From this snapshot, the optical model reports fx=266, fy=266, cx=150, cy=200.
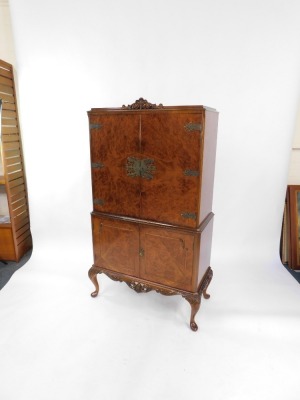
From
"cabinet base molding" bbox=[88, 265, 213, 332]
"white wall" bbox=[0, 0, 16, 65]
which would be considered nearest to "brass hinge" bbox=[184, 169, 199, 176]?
"cabinet base molding" bbox=[88, 265, 213, 332]

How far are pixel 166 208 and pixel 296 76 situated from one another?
5.56 feet

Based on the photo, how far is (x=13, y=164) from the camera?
2838 mm

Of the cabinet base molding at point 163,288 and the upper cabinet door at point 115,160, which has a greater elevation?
the upper cabinet door at point 115,160

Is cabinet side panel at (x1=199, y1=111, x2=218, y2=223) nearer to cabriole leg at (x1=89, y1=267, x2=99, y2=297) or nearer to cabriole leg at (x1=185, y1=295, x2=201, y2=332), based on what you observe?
cabriole leg at (x1=185, y1=295, x2=201, y2=332)

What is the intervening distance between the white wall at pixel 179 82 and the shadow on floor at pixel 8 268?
762mm

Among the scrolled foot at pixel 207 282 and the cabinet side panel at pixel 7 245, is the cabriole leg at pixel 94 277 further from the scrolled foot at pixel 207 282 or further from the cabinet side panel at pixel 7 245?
Answer: the cabinet side panel at pixel 7 245

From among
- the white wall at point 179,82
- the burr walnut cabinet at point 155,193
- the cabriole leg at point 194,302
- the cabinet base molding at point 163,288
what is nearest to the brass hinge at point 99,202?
the burr walnut cabinet at point 155,193

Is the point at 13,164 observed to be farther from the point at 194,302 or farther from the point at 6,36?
the point at 194,302

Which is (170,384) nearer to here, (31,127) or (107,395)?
(107,395)

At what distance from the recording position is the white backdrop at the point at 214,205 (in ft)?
5.59

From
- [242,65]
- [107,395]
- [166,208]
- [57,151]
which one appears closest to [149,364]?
[107,395]

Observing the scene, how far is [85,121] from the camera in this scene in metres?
2.73

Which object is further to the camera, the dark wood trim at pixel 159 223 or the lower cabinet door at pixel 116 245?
the lower cabinet door at pixel 116 245

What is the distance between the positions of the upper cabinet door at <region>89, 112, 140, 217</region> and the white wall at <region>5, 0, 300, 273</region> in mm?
830
